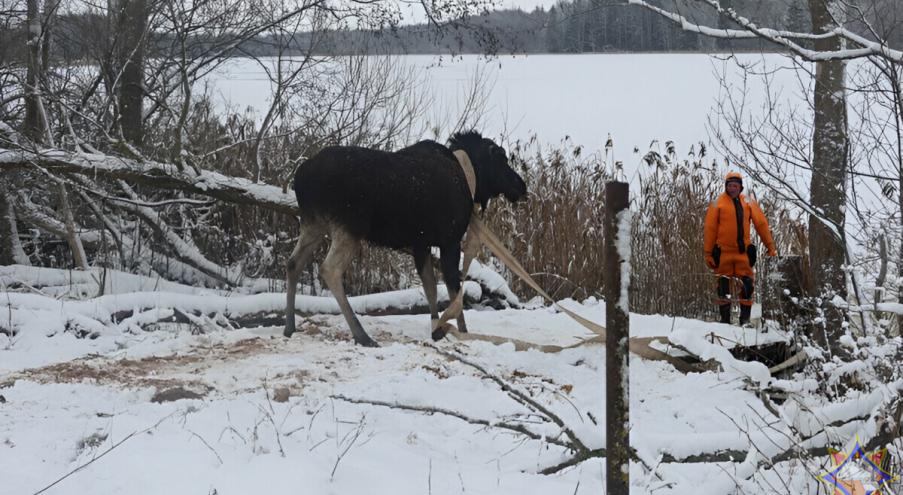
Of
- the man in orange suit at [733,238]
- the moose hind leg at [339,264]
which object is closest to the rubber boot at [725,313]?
the man in orange suit at [733,238]

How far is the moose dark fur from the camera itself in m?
6.82

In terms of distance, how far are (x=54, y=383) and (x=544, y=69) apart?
4158 cm

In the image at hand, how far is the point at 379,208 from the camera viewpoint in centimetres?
689

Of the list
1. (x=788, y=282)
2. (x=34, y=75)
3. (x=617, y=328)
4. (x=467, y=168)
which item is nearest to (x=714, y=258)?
(x=788, y=282)

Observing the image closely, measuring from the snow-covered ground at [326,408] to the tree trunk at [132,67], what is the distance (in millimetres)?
3572

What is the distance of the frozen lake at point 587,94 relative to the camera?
1310 centimetres

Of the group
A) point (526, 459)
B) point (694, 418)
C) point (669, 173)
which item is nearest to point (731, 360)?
point (526, 459)

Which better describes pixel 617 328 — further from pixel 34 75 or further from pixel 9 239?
pixel 9 239

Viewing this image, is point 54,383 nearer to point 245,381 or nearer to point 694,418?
point 245,381

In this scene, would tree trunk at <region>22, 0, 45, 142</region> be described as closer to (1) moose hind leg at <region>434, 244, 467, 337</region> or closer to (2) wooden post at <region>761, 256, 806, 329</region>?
(1) moose hind leg at <region>434, 244, 467, 337</region>

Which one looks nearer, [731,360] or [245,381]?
[731,360]

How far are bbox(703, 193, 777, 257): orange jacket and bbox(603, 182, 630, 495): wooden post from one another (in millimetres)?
6404

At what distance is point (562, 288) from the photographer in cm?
1021

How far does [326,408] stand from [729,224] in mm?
5175
